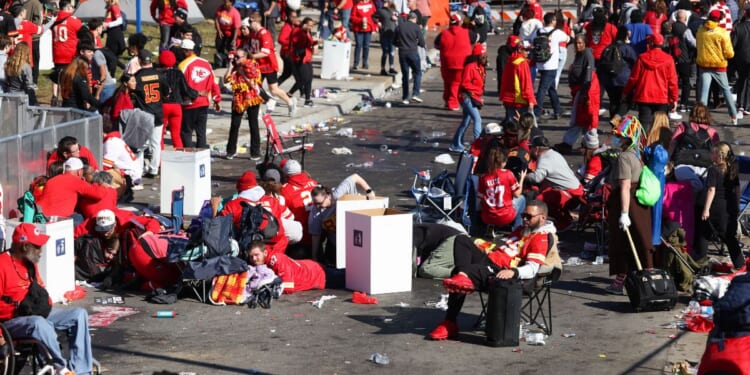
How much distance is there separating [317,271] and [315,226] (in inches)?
36.4

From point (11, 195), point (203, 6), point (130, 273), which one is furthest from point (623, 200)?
point (203, 6)

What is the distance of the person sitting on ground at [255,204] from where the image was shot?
1305 cm

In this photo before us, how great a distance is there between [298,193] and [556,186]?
314 centimetres

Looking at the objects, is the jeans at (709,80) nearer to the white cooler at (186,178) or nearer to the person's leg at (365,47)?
the person's leg at (365,47)

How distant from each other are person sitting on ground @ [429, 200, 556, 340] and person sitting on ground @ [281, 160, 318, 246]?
8.88 feet

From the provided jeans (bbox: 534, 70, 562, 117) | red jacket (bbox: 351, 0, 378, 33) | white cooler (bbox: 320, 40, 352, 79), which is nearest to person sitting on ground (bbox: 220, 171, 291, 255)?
jeans (bbox: 534, 70, 562, 117)

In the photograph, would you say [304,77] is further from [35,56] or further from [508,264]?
[508,264]

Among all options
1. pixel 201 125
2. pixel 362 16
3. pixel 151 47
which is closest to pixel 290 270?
pixel 201 125

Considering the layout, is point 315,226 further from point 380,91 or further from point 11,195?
point 380,91

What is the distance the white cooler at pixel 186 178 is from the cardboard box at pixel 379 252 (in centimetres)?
396

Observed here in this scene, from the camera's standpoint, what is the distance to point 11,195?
1444cm

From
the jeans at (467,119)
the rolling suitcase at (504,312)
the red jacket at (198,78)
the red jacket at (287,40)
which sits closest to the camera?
the rolling suitcase at (504,312)

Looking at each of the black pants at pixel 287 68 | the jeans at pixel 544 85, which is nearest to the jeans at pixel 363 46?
the black pants at pixel 287 68

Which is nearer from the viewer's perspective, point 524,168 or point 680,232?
point 680,232
